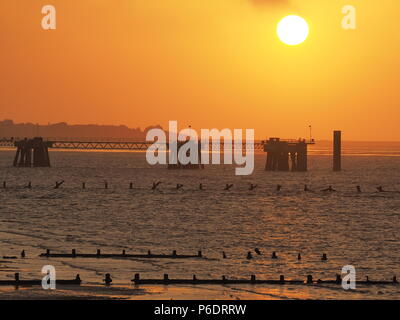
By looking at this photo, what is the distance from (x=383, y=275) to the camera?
4238 cm

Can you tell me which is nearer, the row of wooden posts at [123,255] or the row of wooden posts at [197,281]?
the row of wooden posts at [197,281]

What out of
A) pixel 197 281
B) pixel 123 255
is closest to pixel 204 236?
pixel 123 255

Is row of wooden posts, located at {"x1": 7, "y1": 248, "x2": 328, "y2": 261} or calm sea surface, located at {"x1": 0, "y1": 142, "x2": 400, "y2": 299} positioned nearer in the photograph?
calm sea surface, located at {"x1": 0, "y1": 142, "x2": 400, "y2": 299}

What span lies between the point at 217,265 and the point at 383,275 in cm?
823

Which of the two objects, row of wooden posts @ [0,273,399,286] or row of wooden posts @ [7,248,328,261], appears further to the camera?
row of wooden posts @ [7,248,328,261]

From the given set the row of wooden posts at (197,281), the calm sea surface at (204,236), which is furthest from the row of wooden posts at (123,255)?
the row of wooden posts at (197,281)

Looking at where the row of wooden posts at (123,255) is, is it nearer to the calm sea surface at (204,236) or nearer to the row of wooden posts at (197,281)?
the calm sea surface at (204,236)

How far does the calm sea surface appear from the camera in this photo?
122 feet

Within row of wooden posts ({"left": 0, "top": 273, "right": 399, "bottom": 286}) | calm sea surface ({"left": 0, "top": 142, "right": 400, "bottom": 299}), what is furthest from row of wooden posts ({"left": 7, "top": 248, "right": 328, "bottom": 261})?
row of wooden posts ({"left": 0, "top": 273, "right": 399, "bottom": 286})

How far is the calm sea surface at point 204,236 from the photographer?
37094 mm

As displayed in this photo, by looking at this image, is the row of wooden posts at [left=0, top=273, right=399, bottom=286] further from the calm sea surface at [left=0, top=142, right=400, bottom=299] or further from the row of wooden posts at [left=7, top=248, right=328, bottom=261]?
the row of wooden posts at [left=7, top=248, right=328, bottom=261]

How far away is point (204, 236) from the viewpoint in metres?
63.0
